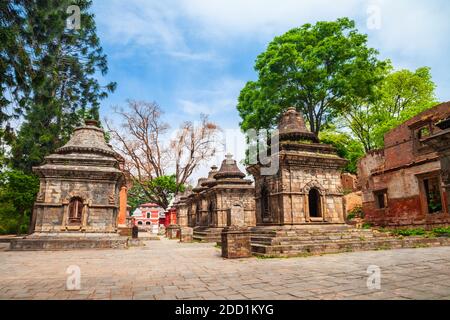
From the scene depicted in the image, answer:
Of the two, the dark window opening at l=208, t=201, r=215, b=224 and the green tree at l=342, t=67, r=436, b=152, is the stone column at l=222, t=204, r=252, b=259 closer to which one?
the dark window opening at l=208, t=201, r=215, b=224

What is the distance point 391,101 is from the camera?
29.8 m

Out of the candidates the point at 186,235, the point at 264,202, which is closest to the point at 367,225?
the point at 264,202

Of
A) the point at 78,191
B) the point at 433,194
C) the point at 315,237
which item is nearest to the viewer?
the point at 315,237

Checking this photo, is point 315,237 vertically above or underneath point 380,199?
underneath

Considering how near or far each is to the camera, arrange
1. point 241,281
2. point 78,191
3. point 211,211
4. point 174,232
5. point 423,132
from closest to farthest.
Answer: point 241,281 → point 78,191 → point 423,132 → point 211,211 → point 174,232

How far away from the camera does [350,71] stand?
22078 mm

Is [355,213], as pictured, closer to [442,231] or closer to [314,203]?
[442,231]

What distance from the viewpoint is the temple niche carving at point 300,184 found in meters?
11.9

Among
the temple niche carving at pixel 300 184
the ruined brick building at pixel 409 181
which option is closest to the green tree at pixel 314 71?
the ruined brick building at pixel 409 181

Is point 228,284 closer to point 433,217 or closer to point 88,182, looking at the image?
point 88,182

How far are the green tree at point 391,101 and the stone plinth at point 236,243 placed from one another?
22.7 meters

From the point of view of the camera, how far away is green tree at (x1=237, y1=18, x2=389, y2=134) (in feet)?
71.9

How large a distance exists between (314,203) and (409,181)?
885 centimetres

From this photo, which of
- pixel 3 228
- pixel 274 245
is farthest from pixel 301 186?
pixel 3 228
